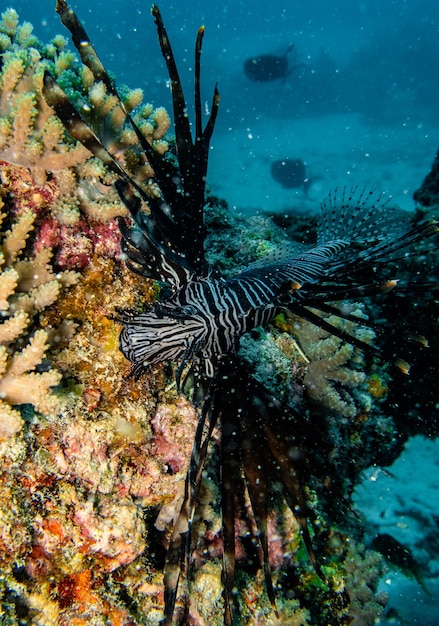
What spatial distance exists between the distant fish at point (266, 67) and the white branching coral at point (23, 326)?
117ft

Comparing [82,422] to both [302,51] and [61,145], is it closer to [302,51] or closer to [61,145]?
[61,145]

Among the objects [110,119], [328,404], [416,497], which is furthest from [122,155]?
[416,497]

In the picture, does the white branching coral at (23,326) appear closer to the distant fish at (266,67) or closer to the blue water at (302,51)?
the distant fish at (266,67)

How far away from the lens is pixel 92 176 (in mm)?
2494

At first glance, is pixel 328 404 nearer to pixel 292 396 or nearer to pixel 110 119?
pixel 292 396

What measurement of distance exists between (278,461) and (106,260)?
163 centimetres

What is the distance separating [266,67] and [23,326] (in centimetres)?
3743

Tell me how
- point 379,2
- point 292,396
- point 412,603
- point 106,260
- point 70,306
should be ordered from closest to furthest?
point 70,306 < point 106,260 < point 292,396 < point 412,603 < point 379,2

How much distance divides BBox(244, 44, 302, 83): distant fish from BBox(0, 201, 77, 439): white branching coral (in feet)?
117

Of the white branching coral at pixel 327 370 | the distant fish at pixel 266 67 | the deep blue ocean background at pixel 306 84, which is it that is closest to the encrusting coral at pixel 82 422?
the white branching coral at pixel 327 370

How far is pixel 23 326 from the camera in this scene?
1.90 m

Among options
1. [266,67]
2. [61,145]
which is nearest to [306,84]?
[266,67]

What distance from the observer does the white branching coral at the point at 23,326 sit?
6.14ft

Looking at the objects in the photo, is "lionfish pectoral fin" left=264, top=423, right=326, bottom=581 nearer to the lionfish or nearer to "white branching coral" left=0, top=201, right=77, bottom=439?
the lionfish
